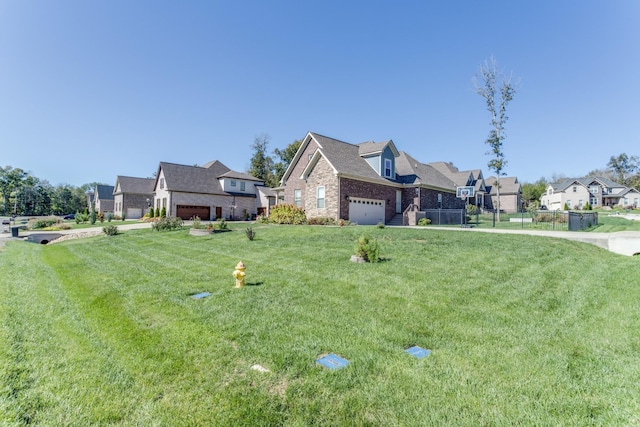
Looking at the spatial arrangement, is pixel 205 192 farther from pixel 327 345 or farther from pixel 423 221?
pixel 327 345

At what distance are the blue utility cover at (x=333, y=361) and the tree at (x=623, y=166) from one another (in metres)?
104

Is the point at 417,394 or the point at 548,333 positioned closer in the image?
the point at 417,394

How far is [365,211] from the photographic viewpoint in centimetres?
2244

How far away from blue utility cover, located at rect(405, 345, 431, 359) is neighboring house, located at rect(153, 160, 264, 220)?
3244 cm

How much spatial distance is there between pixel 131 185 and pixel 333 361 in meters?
48.8

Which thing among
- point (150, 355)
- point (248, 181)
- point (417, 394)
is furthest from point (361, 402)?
point (248, 181)

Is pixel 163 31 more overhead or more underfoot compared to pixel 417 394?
more overhead

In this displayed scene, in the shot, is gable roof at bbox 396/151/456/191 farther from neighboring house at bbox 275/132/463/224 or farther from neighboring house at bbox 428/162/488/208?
neighboring house at bbox 428/162/488/208

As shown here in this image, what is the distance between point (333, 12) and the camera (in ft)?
47.5

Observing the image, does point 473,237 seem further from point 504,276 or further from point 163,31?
point 163,31

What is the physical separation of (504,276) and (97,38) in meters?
17.9

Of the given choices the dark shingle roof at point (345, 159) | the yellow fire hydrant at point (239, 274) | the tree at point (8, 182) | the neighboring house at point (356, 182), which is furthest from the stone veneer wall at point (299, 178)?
the tree at point (8, 182)

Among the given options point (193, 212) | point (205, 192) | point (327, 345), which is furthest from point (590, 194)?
point (327, 345)

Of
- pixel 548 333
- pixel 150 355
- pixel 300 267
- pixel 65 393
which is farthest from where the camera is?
pixel 300 267
